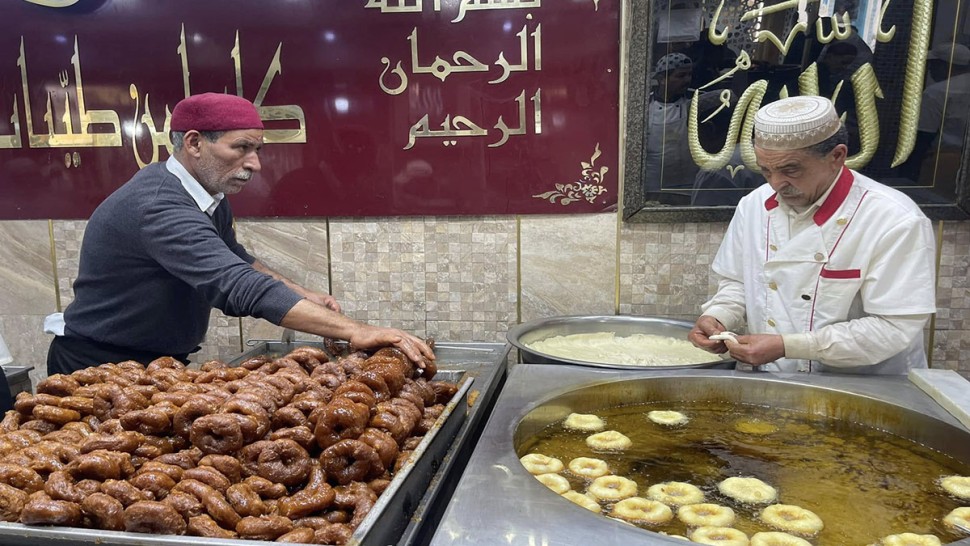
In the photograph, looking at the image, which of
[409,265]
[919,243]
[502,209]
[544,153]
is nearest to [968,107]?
[919,243]

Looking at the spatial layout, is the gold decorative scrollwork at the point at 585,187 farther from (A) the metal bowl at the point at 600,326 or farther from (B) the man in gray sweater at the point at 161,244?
(B) the man in gray sweater at the point at 161,244

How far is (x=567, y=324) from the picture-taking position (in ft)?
10.9

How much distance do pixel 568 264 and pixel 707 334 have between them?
106 cm

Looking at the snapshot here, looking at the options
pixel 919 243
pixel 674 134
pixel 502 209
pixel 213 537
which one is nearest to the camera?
pixel 213 537

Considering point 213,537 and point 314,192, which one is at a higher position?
point 314,192

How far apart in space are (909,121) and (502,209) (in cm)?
215

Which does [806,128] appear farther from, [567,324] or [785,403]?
[567,324]

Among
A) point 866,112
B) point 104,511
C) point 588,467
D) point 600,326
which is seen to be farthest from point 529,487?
point 866,112

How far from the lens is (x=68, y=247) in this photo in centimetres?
386

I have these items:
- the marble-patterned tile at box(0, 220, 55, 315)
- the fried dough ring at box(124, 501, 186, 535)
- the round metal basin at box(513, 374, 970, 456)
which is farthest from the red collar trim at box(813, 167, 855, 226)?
the marble-patterned tile at box(0, 220, 55, 315)

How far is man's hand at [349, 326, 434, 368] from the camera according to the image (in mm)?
2244

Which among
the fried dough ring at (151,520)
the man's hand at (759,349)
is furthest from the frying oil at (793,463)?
the fried dough ring at (151,520)

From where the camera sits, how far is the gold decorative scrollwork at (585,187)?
11.3 feet

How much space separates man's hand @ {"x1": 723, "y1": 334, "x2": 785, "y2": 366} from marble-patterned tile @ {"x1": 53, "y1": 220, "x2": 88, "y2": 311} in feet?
12.6
